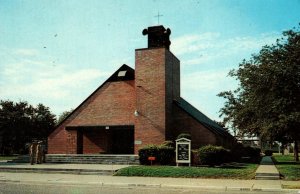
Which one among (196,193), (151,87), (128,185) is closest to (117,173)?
(128,185)

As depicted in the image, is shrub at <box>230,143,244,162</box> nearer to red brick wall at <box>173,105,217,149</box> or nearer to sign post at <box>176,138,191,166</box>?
red brick wall at <box>173,105,217,149</box>

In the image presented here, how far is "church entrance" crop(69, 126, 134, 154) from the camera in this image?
31.1 metres

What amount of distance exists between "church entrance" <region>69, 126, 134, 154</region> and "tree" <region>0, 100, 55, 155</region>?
20.9m

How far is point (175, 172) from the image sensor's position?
730 inches

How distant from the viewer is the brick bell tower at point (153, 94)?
27109 millimetres

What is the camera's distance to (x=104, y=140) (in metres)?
31.3

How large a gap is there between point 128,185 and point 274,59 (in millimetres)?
12040

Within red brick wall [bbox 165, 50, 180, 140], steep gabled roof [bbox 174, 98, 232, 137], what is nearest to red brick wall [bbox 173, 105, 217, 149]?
steep gabled roof [bbox 174, 98, 232, 137]

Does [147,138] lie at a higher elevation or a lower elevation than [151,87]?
lower

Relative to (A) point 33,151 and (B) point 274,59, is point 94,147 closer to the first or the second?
(A) point 33,151

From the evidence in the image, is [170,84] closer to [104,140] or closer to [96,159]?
[104,140]

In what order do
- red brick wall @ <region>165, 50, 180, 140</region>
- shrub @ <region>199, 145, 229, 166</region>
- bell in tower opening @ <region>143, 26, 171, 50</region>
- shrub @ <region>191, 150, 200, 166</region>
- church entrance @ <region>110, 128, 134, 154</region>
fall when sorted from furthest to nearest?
church entrance @ <region>110, 128, 134, 154</region> < bell in tower opening @ <region>143, 26, 171, 50</region> < red brick wall @ <region>165, 50, 180, 140</region> < shrub @ <region>191, 150, 200, 166</region> < shrub @ <region>199, 145, 229, 166</region>

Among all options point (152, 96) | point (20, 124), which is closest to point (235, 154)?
point (152, 96)

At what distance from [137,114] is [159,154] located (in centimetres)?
499
